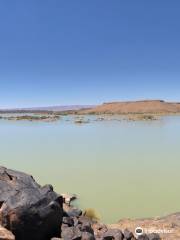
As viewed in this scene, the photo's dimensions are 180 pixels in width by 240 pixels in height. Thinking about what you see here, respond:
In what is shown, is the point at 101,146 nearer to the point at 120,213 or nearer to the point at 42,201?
the point at 120,213

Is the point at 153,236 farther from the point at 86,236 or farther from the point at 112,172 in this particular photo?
the point at 112,172

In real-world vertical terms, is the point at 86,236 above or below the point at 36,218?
below

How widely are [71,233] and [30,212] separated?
961 mm

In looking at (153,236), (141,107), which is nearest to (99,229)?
(153,236)

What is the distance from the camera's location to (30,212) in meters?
6.35

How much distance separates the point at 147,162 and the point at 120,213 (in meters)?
6.53

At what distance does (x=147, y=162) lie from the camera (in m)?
16.3

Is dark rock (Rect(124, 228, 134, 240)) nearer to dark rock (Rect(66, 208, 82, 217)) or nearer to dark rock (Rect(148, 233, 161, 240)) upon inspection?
dark rock (Rect(148, 233, 161, 240))

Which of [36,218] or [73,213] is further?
[73,213]

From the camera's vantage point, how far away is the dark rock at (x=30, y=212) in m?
6.30

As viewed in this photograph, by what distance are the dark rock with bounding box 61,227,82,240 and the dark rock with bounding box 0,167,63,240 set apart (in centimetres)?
13

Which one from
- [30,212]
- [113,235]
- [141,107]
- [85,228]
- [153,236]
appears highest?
[30,212]

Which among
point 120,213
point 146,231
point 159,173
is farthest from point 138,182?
point 146,231

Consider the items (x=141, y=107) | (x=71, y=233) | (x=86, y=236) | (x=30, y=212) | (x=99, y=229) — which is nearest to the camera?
(x=30, y=212)
